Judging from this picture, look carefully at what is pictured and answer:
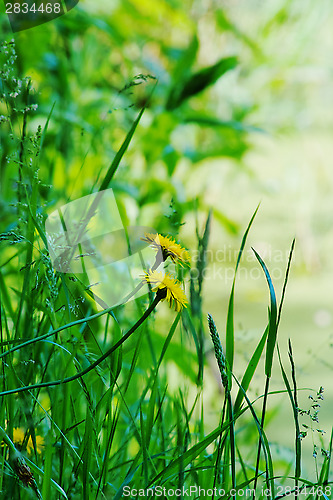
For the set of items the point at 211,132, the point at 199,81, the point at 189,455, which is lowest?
the point at 189,455

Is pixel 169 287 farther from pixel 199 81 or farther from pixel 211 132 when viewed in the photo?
pixel 211 132

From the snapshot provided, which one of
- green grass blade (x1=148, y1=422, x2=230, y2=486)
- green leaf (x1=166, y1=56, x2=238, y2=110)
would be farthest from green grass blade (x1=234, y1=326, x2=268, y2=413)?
green leaf (x1=166, y1=56, x2=238, y2=110)

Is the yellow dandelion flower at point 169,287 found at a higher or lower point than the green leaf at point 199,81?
lower

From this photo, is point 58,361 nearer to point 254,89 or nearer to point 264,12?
point 254,89

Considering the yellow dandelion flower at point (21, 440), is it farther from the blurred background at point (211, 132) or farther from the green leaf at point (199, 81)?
the green leaf at point (199, 81)

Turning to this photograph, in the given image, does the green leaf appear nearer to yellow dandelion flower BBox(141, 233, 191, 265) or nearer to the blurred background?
the blurred background

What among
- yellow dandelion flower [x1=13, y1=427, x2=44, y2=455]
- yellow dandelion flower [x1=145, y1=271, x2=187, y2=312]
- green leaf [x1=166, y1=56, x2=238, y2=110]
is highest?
green leaf [x1=166, y1=56, x2=238, y2=110]

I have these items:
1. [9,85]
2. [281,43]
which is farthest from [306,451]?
[281,43]

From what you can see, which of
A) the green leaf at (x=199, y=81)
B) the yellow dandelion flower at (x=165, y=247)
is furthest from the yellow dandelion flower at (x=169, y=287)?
the green leaf at (x=199, y=81)

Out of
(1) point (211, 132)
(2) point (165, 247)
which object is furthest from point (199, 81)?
(1) point (211, 132)
